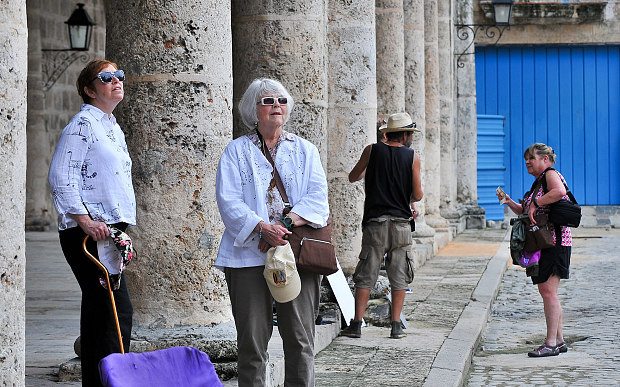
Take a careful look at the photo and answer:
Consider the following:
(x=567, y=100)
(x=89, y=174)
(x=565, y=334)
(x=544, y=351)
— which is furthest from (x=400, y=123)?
(x=567, y=100)

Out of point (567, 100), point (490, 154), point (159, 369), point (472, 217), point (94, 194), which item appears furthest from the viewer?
point (567, 100)

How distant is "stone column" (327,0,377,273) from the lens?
823 centimetres

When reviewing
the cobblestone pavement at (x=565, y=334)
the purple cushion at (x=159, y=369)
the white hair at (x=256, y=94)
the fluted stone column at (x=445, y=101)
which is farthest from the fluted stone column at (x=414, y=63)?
the purple cushion at (x=159, y=369)

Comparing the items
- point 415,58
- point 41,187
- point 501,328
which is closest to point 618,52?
point 415,58

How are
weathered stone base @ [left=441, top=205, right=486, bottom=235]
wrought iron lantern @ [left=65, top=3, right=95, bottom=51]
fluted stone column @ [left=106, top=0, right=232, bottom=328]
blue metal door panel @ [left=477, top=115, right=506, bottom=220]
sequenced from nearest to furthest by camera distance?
fluted stone column @ [left=106, top=0, right=232, bottom=328] → wrought iron lantern @ [left=65, top=3, right=95, bottom=51] → weathered stone base @ [left=441, top=205, right=486, bottom=235] → blue metal door panel @ [left=477, top=115, right=506, bottom=220]

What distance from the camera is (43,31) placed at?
1706 centimetres

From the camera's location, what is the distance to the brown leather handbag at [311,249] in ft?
13.6

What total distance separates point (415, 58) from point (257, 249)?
8901mm

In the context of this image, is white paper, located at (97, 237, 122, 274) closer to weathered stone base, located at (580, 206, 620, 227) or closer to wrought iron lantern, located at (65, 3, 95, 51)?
wrought iron lantern, located at (65, 3, 95, 51)

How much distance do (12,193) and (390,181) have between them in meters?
4.39

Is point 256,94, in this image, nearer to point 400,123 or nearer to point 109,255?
point 109,255

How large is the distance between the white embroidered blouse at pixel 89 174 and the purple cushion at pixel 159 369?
80 cm

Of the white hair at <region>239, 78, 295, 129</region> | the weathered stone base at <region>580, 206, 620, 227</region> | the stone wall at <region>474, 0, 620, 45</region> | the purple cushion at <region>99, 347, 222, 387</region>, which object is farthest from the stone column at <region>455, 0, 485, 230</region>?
the purple cushion at <region>99, 347, 222, 387</region>

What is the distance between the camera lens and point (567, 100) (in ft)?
71.4
